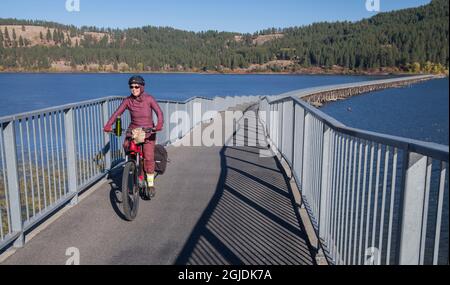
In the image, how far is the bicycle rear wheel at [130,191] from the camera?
5.41 metres

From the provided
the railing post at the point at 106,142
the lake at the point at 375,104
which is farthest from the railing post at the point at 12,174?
the lake at the point at 375,104

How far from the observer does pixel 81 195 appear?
691 centimetres

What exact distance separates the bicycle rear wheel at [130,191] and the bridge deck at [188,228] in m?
0.15

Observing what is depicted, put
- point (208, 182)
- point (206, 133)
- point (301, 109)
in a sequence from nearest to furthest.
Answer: point (301, 109) < point (208, 182) < point (206, 133)

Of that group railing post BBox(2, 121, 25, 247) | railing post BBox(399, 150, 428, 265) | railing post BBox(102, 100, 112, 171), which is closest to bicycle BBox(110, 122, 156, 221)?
railing post BBox(2, 121, 25, 247)

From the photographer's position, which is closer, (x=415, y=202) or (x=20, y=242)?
(x=415, y=202)

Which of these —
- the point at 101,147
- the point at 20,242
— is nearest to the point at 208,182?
the point at 101,147

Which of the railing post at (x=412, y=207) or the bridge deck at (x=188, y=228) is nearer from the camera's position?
the railing post at (x=412, y=207)

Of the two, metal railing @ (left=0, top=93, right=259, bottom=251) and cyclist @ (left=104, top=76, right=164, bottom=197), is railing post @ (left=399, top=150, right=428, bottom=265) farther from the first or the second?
cyclist @ (left=104, top=76, right=164, bottom=197)

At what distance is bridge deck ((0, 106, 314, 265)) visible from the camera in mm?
4488

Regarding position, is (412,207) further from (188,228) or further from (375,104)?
(375,104)

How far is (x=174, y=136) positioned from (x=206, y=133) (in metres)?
2.01

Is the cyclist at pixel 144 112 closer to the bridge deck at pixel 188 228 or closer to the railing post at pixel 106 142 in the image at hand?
the bridge deck at pixel 188 228
